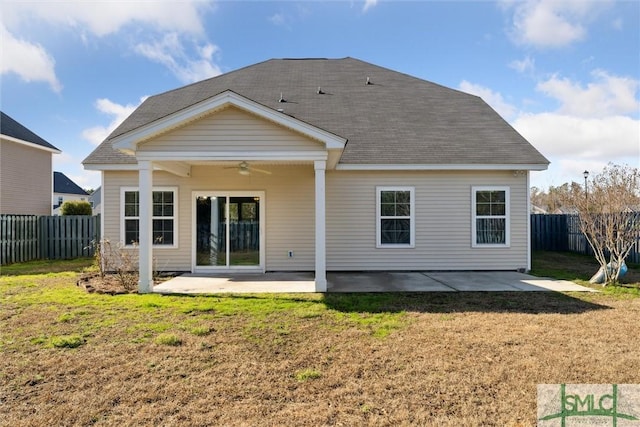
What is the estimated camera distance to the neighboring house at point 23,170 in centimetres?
1788

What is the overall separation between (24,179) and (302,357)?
21.5 metres

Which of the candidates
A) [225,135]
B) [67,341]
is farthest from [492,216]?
[67,341]

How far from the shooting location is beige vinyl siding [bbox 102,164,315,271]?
10719 millimetres

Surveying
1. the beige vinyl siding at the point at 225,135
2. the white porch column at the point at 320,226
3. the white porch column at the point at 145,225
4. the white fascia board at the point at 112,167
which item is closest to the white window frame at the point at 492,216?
the white porch column at the point at 320,226

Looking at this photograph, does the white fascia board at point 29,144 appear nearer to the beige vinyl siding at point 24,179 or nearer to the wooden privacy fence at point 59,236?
the beige vinyl siding at point 24,179

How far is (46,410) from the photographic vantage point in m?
3.19

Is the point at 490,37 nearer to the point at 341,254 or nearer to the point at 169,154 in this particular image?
the point at 341,254

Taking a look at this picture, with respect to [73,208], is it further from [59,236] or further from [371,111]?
[371,111]

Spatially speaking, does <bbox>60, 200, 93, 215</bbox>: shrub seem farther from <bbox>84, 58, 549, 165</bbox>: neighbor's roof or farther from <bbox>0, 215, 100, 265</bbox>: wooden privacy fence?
<bbox>84, 58, 549, 165</bbox>: neighbor's roof

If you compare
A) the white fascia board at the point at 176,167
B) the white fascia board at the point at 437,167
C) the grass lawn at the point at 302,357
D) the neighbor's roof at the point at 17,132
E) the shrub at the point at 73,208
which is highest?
the neighbor's roof at the point at 17,132

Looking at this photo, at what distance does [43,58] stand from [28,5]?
5.42 metres

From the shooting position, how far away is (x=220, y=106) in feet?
24.7

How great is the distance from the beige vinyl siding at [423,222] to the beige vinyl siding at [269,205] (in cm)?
77

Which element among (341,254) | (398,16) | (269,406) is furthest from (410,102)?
(269,406)
